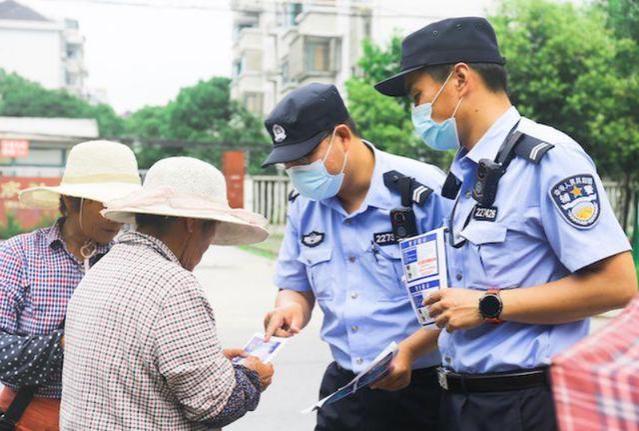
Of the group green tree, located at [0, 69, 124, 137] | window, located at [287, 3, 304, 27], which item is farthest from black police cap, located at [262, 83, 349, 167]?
green tree, located at [0, 69, 124, 137]

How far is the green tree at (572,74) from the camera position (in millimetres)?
15977

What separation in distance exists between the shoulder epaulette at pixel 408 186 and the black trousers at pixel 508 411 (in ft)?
2.18

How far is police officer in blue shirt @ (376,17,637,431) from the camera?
189 cm

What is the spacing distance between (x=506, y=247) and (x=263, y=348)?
0.82 meters

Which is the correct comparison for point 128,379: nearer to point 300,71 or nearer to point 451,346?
point 451,346

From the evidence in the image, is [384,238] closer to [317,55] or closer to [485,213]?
[485,213]

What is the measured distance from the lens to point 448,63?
2.16 meters

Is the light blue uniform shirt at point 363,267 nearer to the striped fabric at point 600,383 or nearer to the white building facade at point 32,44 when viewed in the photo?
the striped fabric at point 600,383

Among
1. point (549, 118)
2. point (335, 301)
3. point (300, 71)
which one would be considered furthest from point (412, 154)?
point (335, 301)

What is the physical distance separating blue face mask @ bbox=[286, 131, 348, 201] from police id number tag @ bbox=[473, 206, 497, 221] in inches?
26.7

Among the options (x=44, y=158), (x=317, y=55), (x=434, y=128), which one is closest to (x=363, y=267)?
(x=434, y=128)

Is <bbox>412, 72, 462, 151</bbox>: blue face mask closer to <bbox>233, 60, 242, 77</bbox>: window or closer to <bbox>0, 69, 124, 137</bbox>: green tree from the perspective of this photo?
<bbox>0, 69, 124, 137</bbox>: green tree

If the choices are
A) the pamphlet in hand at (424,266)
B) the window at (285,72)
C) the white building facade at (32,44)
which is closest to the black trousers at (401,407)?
the pamphlet in hand at (424,266)

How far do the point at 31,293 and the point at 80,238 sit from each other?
0.25m
